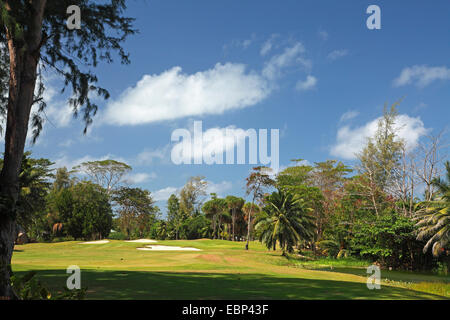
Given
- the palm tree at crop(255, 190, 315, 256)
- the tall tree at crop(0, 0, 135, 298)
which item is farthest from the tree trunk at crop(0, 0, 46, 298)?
the palm tree at crop(255, 190, 315, 256)

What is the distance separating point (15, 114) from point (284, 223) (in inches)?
1463

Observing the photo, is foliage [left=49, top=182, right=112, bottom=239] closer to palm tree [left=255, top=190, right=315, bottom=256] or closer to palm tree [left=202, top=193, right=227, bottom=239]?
palm tree [left=202, top=193, right=227, bottom=239]

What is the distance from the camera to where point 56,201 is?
64562 millimetres

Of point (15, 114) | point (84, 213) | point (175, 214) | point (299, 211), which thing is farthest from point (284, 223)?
point (175, 214)

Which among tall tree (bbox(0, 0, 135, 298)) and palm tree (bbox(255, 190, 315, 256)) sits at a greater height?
tall tree (bbox(0, 0, 135, 298))

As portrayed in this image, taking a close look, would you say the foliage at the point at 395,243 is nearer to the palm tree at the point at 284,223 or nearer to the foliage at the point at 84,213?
the palm tree at the point at 284,223

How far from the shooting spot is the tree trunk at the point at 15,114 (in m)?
10.2

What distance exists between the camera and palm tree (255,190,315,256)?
143ft

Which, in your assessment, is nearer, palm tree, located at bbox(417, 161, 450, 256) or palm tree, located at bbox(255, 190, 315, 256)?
palm tree, located at bbox(417, 161, 450, 256)

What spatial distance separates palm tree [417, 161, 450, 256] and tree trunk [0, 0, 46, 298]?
109ft

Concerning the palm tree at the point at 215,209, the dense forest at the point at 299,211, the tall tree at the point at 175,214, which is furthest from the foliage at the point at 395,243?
the tall tree at the point at 175,214

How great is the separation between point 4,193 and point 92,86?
25.5ft

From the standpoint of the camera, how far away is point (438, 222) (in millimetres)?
30438

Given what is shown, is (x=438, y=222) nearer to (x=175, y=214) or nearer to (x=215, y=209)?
(x=215, y=209)
